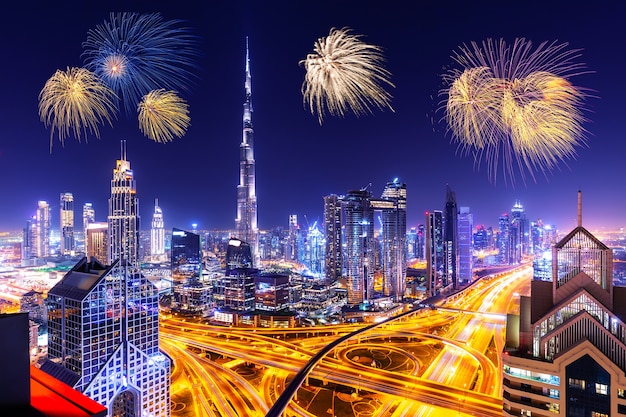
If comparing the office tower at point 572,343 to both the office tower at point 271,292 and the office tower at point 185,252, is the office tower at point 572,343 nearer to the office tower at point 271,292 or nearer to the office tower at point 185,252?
the office tower at point 271,292

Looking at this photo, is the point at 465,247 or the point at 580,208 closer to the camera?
the point at 580,208

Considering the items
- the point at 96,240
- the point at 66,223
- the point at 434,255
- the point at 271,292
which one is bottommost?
the point at 271,292

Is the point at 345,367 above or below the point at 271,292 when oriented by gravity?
above

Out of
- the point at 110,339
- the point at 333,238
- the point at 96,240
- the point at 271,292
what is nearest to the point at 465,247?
the point at 333,238

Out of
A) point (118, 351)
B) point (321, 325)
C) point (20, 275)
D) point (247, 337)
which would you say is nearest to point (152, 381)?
point (118, 351)

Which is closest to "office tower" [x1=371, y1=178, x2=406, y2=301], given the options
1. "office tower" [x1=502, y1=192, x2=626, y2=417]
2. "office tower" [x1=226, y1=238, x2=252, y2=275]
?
"office tower" [x1=226, y1=238, x2=252, y2=275]

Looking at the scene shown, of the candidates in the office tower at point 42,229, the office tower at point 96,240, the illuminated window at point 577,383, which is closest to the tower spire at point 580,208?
the illuminated window at point 577,383

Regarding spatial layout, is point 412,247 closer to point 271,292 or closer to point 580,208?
point 271,292

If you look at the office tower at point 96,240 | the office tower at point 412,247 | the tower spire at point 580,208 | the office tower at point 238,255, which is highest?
the tower spire at point 580,208
